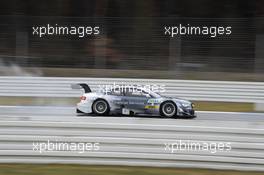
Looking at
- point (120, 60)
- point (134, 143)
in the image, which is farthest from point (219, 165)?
point (120, 60)

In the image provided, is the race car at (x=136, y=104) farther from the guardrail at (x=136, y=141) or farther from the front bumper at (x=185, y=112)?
the guardrail at (x=136, y=141)

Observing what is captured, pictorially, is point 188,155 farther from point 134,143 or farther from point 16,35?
point 16,35

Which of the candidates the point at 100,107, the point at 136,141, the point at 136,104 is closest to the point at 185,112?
the point at 136,104

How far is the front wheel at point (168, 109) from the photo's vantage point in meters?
11.1

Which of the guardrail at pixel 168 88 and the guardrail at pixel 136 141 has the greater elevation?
the guardrail at pixel 168 88

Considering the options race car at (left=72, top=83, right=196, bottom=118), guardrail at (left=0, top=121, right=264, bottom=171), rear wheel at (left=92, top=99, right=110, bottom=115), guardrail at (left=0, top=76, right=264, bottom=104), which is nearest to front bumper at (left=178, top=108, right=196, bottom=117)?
race car at (left=72, top=83, right=196, bottom=118)

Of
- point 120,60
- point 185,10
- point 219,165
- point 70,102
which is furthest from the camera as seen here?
point 185,10

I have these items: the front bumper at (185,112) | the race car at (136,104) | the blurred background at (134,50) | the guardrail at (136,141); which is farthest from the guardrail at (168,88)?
the guardrail at (136,141)

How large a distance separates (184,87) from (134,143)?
27.4ft

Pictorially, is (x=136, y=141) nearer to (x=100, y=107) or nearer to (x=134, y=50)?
(x=100, y=107)

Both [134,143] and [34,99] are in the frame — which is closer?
[134,143]

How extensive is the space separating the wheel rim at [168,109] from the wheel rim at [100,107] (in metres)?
1.26

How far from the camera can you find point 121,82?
14828 mm

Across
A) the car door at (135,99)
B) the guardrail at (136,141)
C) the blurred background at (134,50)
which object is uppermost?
the blurred background at (134,50)
